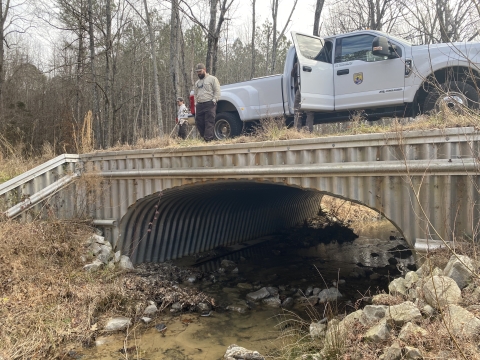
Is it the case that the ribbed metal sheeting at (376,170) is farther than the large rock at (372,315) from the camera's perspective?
Yes

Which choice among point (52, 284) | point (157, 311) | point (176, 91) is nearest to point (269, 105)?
point (157, 311)

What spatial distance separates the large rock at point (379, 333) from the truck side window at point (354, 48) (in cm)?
567

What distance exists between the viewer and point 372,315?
4238 millimetres

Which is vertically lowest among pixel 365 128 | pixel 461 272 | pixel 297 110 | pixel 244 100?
pixel 461 272

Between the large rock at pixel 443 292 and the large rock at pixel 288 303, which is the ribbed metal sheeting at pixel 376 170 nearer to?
the large rock at pixel 443 292

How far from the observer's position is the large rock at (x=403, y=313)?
3.81m

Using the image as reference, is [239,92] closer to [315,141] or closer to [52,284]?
[315,141]

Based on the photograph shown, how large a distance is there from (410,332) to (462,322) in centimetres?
44

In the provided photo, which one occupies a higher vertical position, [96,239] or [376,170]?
[376,170]

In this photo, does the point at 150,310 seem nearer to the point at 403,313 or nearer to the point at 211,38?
the point at 403,313

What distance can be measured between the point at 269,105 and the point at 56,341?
20.2ft

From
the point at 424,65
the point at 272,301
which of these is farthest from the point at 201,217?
the point at 424,65

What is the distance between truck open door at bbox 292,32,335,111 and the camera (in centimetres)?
791

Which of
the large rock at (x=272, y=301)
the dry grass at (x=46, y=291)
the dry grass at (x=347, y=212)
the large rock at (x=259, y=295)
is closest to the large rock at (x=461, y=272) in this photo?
the large rock at (x=272, y=301)
